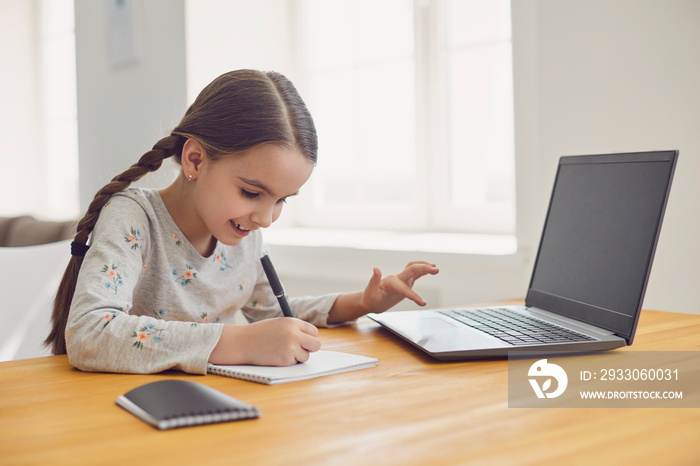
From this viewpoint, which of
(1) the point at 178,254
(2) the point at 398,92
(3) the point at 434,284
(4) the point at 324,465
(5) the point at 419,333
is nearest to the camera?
(4) the point at 324,465

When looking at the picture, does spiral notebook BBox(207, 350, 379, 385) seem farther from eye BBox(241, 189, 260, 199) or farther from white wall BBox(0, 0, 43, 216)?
white wall BBox(0, 0, 43, 216)

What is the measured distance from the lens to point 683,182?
1.30 m

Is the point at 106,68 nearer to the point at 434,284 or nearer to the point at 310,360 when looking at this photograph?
the point at 434,284

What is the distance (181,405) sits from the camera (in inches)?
24.8

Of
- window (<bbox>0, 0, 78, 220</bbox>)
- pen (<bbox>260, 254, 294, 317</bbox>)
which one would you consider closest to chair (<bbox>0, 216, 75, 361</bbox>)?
pen (<bbox>260, 254, 294, 317</bbox>)

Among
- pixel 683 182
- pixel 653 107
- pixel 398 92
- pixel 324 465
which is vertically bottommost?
pixel 324 465

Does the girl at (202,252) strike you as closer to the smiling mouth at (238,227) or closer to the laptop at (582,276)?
the smiling mouth at (238,227)

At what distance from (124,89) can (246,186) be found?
2150 millimetres

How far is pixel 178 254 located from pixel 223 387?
0.47 metres

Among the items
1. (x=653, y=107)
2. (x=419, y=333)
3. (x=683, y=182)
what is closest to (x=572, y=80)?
(x=653, y=107)

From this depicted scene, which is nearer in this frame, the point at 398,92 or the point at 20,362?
the point at 20,362

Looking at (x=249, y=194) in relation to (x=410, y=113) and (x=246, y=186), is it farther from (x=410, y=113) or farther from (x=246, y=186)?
(x=410, y=113)

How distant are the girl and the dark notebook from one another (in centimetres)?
16

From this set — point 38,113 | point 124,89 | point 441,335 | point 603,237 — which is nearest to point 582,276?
point 603,237
